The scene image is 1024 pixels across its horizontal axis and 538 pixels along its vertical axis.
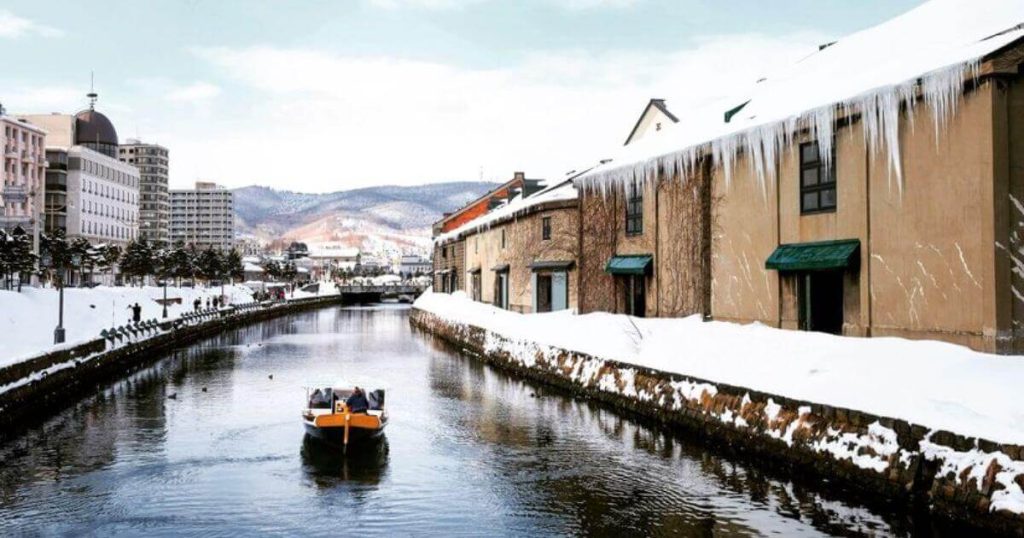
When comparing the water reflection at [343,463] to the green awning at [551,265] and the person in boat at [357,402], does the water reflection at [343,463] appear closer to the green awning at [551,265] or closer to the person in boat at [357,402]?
the person in boat at [357,402]

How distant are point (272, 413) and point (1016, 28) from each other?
25930 mm

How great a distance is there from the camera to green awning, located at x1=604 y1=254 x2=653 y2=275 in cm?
3634

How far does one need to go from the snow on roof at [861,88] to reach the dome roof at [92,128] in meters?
146

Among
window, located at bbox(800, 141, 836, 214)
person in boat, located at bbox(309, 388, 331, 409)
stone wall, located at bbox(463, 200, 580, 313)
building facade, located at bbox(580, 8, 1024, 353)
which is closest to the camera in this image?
building facade, located at bbox(580, 8, 1024, 353)

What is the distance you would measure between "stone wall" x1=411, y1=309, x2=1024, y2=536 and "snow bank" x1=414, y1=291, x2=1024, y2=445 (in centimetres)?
29

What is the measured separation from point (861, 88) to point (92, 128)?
16274 cm

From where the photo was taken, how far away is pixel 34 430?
85.4 feet

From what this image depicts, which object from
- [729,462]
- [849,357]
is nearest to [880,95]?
[849,357]

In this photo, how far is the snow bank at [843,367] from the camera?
15523mm

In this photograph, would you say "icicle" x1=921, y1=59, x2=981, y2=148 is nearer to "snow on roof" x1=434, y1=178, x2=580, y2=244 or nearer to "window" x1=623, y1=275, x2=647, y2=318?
"window" x1=623, y1=275, x2=647, y2=318

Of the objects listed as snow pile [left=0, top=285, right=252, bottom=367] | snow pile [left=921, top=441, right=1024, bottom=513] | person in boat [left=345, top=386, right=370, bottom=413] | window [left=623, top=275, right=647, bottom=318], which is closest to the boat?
person in boat [left=345, top=386, right=370, bottom=413]

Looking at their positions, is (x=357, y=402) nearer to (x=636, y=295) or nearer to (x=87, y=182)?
(x=636, y=295)

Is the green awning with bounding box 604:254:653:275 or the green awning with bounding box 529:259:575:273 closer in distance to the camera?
the green awning with bounding box 604:254:653:275

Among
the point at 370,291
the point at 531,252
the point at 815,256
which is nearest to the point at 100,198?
the point at 370,291
